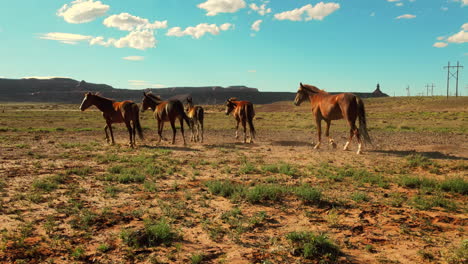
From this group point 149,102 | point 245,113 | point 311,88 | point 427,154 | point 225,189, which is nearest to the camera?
point 225,189

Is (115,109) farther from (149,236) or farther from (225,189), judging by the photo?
(149,236)

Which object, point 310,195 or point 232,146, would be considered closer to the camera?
point 310,195

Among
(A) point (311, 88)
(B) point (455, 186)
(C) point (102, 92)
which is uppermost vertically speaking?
(C) point (102, 92)

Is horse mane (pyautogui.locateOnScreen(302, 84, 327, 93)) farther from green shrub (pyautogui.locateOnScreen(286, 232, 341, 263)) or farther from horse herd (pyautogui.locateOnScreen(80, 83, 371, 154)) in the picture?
green shrub (pyautogui.locateOnScreen(286, 232, 341, 263))

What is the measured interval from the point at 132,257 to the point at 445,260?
4458 millimetres

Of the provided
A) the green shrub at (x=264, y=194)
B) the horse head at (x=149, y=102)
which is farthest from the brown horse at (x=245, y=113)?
the green shrub at (x=264, y=194)

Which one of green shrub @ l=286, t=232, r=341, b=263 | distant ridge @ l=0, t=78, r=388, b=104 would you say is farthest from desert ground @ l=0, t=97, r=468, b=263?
distant ridge @ l=0, t=78, r=388, b=104

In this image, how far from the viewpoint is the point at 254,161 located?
11.0 m

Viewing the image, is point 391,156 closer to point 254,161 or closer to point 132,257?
point 254,161

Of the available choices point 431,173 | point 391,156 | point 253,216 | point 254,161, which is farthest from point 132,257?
point 391,156

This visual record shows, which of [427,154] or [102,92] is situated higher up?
[102,92]

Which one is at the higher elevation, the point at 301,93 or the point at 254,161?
the point at 301,93

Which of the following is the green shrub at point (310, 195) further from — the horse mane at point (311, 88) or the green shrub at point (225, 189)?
the horse mane at point (311, 88)

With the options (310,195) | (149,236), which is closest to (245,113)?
(310,195)
